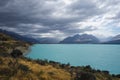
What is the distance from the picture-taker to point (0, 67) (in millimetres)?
21516

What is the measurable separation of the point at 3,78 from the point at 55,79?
18.3 ft

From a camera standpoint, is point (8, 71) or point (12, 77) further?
point (8, 71)

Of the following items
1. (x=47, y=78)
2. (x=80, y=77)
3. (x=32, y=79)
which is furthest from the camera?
(x=80, y=77)

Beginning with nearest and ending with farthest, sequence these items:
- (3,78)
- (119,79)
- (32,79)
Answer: (3,78) → (32,79) → (119,79)

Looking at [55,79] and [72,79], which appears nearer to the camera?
[55,79]

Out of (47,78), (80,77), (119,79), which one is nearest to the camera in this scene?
(47,78)

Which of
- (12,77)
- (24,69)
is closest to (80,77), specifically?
(24,69)

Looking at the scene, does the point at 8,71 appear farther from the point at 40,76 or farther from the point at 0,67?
the point at 40,76

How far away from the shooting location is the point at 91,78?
2234 cm

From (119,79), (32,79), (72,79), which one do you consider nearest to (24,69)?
(32,79)

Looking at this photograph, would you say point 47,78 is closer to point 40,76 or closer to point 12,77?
point 40,76

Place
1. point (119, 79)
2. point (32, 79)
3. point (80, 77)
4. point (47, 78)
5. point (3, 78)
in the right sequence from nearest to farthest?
point (3, 78) → point (32, 79) → point (47, 78) → point (80, 77) → point (119, 79)

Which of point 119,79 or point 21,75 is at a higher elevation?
point 21,75

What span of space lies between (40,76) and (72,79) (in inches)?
154
